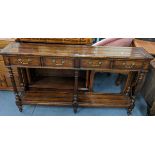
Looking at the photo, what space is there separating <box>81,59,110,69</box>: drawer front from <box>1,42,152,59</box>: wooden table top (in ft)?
0.17

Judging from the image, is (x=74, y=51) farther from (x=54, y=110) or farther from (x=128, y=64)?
(x=54, y=110)

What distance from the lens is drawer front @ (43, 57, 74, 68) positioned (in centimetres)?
141

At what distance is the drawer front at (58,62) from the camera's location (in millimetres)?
1413

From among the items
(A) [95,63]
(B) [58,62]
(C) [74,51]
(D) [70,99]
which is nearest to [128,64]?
(A) [95,63]

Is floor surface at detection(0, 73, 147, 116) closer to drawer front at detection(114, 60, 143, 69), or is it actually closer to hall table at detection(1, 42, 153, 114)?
hall table at detection(1, 42, 153, 114)

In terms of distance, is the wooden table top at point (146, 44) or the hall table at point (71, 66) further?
the wooden table top at point (146, 44)

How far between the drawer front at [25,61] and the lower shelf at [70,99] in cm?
54

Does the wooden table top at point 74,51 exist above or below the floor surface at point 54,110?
above

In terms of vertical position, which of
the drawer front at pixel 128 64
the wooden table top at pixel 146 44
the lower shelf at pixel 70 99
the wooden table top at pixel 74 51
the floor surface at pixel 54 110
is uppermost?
the wooden table top at pixel 74 51

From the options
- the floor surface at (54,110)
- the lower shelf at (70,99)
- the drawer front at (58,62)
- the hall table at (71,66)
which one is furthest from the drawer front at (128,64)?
the floor surface at (54,110)

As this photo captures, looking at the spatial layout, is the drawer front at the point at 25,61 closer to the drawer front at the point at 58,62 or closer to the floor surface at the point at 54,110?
the drawer front at the point at 58,62

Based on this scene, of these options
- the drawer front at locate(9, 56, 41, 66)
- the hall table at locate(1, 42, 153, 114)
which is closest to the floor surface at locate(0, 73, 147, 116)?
the hall table at locate(1, 42, 153, 114)
